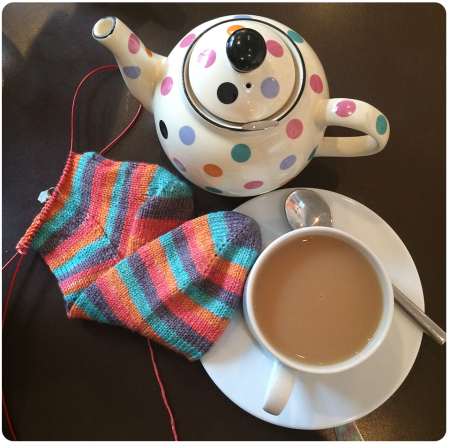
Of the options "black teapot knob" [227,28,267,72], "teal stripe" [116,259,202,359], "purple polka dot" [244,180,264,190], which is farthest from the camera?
"teal stripe" [116,259,202,359]

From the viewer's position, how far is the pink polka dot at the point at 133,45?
0.41m

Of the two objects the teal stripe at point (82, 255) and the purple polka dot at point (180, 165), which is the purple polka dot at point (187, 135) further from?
the teal stripe at point (82, 255)

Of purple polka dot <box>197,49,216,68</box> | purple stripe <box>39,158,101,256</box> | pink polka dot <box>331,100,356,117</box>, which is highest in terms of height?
purple polka dot <box>197,49,216,68</box>

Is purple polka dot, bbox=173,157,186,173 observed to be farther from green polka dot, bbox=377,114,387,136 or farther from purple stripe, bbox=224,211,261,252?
green polka dot, bbox=377,114,387,136

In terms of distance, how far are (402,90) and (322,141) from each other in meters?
0.31

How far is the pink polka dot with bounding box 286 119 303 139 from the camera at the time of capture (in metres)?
0.40

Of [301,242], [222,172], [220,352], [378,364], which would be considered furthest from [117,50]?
[378,364]

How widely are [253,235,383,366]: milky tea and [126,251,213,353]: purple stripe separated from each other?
5.2 inches

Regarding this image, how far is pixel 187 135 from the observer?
1.39 ft

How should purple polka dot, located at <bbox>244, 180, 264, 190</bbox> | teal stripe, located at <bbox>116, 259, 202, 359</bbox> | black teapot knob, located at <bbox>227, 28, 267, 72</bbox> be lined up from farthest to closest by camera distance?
1. teal stripe, located at <bbox>116, 259, 202, 359</bbox>
2. purple polka dot, located at <bbox>244, 180, 264, 190</bbox>
3. black teapot knob, located at <bbox>227, 28, 267, 72</bbox>

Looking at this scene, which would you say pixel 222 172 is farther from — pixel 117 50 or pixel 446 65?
pixel 446 65

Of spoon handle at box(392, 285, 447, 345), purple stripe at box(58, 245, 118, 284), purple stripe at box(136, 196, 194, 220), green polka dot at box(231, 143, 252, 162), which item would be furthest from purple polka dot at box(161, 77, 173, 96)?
spoon handle at box(392, 285, 447, 345)

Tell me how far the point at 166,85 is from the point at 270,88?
130 millimetres

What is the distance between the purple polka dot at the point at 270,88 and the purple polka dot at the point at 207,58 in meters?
0.06
